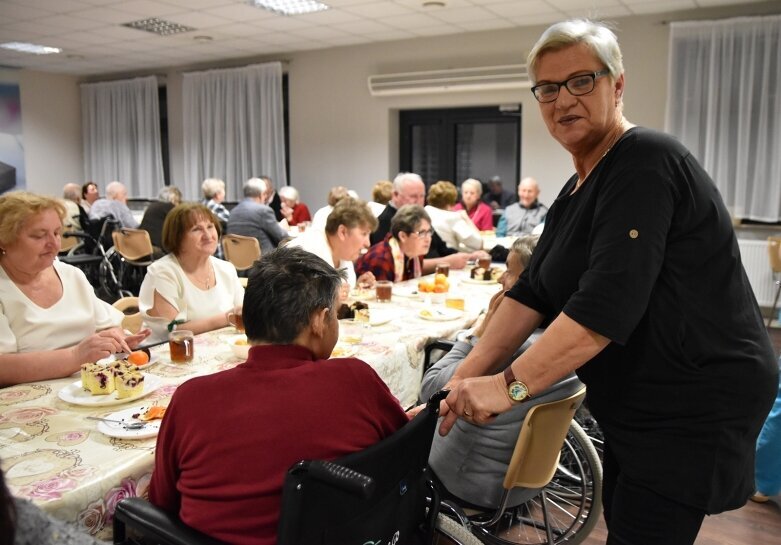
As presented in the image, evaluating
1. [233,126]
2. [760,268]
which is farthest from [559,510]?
[233,126]

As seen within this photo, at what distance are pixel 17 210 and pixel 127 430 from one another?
1003 millimetres

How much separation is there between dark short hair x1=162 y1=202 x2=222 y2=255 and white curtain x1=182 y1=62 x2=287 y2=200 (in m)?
6.40

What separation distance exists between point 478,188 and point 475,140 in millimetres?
1289

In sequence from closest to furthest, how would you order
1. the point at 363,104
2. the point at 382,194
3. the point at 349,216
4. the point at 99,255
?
the point at 349,216, the point at 382,194, the point at 99,255, the point at 363,104

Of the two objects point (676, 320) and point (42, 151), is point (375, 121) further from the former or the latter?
point (676, 320)

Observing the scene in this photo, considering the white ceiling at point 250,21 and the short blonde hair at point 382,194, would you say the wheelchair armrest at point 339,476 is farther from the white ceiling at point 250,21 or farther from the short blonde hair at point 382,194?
the white ceiling at point 250,21

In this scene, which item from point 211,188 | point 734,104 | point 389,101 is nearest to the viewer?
point 734,104

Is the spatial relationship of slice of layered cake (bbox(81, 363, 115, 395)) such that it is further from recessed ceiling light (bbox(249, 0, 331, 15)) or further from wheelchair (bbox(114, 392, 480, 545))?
recessed ceiling light (bbox(249, 0, 331, 15))

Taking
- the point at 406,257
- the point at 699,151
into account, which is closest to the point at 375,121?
the point at 699,151

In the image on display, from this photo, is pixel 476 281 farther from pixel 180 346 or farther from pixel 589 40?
pixel 589 40

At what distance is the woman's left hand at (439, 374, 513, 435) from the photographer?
1.22 m

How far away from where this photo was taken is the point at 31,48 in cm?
850

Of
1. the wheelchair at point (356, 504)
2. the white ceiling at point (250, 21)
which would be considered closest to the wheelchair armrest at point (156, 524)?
the wheelchair at point (356, 504)

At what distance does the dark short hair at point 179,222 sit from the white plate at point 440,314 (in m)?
1.03
